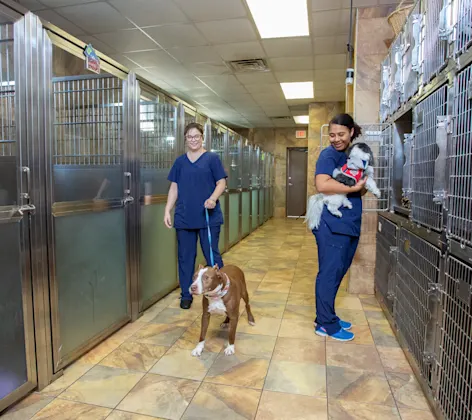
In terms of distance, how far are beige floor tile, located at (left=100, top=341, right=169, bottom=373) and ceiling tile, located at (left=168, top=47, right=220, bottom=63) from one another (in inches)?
151

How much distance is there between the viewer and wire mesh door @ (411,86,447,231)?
1.63m

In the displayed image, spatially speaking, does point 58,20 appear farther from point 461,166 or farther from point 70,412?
point 461,166

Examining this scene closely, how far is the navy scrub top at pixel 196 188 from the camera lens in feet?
9.25

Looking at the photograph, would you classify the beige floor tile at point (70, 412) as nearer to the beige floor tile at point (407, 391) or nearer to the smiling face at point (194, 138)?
the beige floor tile at point (407, 391)

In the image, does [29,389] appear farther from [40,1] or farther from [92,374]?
[40,1]

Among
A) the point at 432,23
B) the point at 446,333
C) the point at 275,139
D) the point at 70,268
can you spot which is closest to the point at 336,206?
the point at 446,333

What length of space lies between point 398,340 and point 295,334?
2.21 feet

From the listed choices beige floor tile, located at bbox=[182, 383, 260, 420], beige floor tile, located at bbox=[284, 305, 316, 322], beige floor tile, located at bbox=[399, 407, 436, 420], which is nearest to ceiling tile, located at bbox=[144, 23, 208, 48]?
beige floor tile, located at bbox=[284, 305, 316, 322]

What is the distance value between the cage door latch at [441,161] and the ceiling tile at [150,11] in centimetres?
294

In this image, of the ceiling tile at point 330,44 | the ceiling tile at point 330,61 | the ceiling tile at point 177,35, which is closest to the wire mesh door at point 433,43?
the ceiling tile at point 330,44

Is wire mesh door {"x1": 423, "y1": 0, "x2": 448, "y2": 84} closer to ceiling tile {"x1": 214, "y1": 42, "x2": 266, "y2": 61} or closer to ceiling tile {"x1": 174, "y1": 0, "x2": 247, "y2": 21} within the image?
ceiling tile {"x1": 174, "y1": 0, "x2": 247, "y2": 21}

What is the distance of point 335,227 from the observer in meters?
2.24

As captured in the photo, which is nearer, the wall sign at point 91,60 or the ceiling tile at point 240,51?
the wall sign at point 91,60

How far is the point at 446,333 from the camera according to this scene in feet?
4.87
